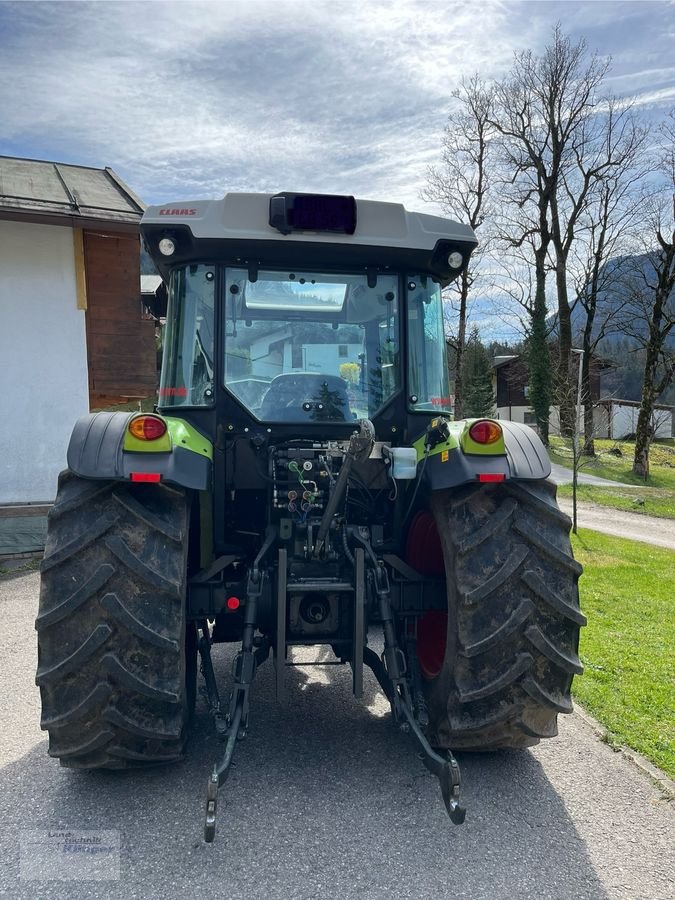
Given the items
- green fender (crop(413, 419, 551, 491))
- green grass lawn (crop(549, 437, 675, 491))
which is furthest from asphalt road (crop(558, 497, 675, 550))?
green fender (crop(413, 419, 551, 491))

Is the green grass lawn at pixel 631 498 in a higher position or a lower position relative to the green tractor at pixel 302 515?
lower

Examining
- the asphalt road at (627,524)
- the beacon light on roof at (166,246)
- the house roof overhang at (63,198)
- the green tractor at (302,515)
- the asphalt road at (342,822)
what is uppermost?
the house roof overhang at (63,198)

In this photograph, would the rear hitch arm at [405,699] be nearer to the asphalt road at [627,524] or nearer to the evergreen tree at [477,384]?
the asphalt road at [627,524]

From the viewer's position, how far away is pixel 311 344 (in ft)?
13.3

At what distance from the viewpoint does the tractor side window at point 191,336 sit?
12.9 feet

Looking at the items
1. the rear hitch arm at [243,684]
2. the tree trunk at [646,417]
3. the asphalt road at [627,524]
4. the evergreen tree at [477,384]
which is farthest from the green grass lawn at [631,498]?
the evergreen tree at [477,384]

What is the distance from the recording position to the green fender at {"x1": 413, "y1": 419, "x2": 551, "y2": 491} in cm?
332

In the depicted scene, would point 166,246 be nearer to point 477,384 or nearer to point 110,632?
point 110,632

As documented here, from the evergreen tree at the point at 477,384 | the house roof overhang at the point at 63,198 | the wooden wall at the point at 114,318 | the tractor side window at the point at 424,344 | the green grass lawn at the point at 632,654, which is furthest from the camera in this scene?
the evergreen tree at the point at 477,384

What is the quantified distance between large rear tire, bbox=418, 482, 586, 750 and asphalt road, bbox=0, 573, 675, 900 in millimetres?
363

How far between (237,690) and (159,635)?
17.6 inches

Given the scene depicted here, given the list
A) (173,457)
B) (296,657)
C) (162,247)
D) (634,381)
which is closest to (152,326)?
(296,657)

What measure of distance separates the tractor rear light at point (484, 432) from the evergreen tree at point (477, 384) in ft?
133

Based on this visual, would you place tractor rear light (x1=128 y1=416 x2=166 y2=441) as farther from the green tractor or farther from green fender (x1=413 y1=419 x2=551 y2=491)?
green fender (x1=413 y1=419 x2=551 y2=491)
